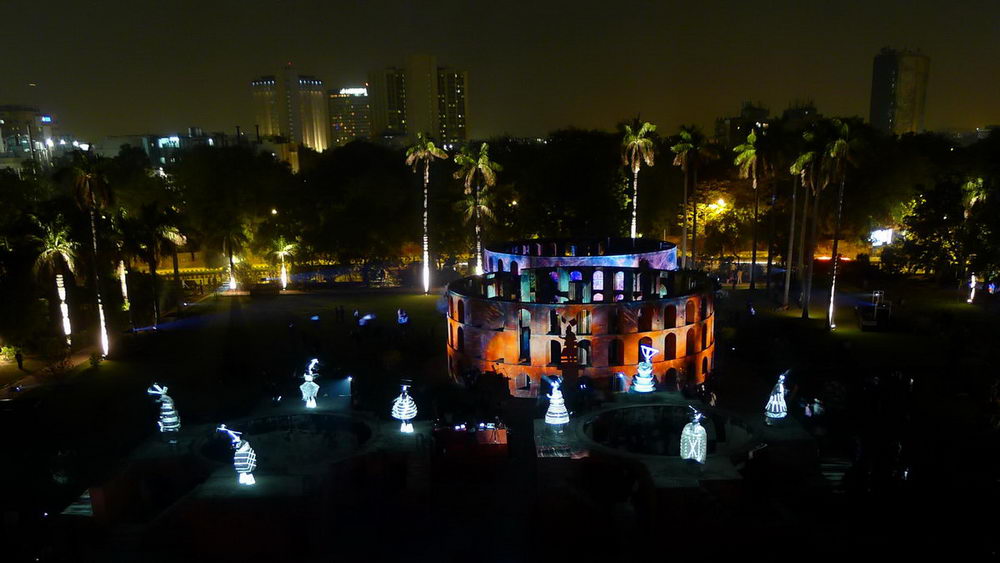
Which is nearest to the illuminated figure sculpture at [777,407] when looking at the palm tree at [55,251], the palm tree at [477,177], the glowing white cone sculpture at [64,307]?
the palm tree at [55,251]

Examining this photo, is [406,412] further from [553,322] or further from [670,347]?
[670,347]

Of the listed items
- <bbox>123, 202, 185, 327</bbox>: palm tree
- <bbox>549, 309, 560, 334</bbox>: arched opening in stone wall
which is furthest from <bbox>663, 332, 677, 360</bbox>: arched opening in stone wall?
<bbox>123, 202, 185, 327</bbox>: palm tree

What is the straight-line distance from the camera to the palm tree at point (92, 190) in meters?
38.3

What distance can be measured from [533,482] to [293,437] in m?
9.84

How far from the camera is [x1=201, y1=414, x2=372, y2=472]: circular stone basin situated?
25.3m

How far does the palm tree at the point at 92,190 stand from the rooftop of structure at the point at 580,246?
2800cm

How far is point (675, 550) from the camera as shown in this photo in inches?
764

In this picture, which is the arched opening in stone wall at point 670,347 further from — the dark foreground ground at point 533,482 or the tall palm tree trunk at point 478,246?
the tall palm tree trunk at point 478,246

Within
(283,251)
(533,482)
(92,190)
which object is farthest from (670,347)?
(283,251)

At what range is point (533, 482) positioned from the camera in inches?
930

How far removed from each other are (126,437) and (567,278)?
25508 millimetres

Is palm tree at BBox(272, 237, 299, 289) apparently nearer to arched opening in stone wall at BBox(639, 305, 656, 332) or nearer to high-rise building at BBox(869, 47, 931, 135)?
arched opening in stone wall at BBox(639, 305, 656, 332)

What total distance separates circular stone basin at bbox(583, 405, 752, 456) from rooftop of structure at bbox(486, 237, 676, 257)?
30.5m

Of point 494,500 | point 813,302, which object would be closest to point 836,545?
point 494,500
